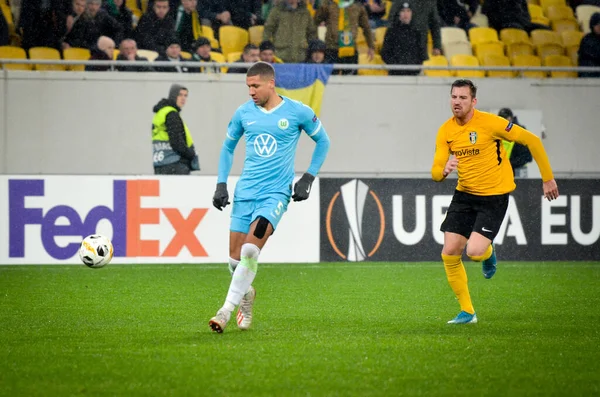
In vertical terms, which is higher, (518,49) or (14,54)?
(518,49)

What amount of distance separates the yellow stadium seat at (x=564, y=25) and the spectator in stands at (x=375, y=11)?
3635 millimetres

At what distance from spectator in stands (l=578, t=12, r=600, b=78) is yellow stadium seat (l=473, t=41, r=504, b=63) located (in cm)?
156

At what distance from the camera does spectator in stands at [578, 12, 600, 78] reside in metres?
18.0

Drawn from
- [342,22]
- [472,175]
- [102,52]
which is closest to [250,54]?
[342,22]

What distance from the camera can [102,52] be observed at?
16.5 metres

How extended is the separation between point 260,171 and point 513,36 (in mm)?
12709

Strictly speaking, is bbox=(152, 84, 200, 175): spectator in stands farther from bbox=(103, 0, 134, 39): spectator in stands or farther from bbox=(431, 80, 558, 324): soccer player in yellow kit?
bbox=(431, 80, 558, 324): soccer player in yellow kit

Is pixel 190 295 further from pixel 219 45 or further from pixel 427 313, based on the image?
pixel 219 45

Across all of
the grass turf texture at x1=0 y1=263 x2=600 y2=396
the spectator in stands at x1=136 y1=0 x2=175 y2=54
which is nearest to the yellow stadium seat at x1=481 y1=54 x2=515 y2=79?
the spectator in stands at x1=136 y1=0 x2=175 y2=54

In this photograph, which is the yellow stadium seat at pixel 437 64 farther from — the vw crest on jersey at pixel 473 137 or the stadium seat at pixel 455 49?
the vw crest on jersey at pixel 473 137

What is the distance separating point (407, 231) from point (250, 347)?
8.30 meters

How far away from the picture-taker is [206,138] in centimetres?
1697

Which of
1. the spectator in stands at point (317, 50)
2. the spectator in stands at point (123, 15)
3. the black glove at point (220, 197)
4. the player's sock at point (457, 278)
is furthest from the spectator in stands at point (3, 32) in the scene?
the player's sock at point (457, 278)

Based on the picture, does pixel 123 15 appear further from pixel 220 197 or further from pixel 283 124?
pixel 220 197
